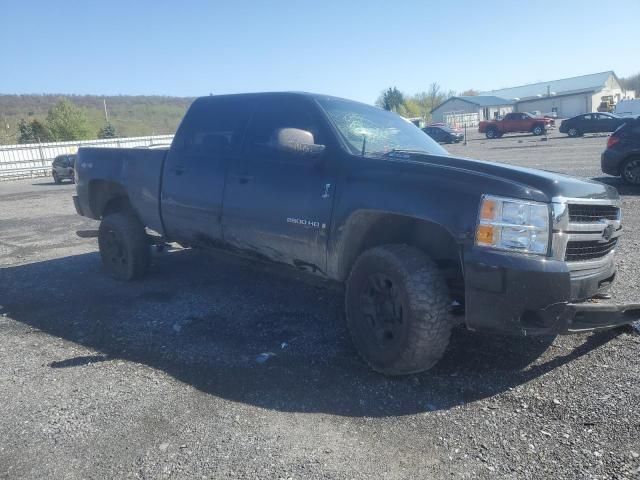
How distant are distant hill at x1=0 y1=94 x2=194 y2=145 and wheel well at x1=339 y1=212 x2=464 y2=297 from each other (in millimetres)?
93317

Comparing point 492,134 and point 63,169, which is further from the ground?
point 63,169

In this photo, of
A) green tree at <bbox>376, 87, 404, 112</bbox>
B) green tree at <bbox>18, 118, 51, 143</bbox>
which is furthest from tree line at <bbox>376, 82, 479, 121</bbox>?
green tree at <bbox>18, 118, 51, 143</bbox>

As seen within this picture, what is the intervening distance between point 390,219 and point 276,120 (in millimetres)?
1624

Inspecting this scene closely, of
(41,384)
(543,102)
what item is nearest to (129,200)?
(41,384)

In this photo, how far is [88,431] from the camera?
128 inches

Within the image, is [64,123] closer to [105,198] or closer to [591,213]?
[105,198]

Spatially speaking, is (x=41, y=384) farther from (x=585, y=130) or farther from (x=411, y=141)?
(x=585, y=130)

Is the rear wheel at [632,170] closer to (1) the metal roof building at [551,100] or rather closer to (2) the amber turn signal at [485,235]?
(2) the amber turn signal at [485,235]

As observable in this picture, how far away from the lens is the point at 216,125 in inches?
214

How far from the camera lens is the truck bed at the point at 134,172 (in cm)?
584

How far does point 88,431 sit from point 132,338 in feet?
4.87

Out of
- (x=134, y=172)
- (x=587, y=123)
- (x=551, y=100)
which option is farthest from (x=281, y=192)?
(x=551, y=100)

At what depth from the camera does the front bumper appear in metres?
3.20

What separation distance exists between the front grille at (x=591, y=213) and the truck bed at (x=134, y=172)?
160 inches
